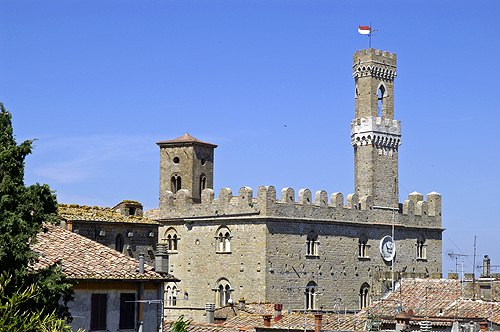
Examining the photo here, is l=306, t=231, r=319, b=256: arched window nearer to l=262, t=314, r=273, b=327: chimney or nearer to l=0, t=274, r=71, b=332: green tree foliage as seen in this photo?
l=262, t=314, r=273, b=327: chimney

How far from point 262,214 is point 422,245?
11.7 metres

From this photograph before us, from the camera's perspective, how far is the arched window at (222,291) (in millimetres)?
39625

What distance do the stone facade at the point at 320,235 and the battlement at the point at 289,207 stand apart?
0.05m

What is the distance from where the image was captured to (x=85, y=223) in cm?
3225

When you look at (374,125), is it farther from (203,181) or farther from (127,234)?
(127,234)

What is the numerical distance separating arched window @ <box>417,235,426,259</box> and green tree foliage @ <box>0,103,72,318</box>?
30588mm

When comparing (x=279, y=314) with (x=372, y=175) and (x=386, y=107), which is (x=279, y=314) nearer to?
(x=372, y=175)

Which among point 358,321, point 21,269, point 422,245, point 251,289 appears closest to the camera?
point 21,269

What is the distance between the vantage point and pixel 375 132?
44.0 meters

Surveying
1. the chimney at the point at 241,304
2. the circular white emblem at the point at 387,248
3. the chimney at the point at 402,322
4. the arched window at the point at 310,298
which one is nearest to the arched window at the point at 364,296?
the circular white emblem at the point at 387,248

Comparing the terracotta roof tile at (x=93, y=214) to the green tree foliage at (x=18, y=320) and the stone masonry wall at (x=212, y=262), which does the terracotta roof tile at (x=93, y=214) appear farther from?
the green tree foliage at (x=18, y=320)

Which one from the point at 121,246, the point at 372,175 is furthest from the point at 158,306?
the point at 372,175

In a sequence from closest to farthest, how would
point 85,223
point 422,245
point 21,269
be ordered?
1. point 21,269
2. point 85,223
3. point 422,245

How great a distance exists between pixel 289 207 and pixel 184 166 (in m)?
12.1
